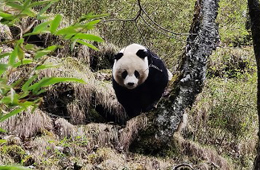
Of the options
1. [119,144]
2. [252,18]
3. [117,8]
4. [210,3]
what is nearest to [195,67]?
[210,3]

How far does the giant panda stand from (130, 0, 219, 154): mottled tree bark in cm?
61

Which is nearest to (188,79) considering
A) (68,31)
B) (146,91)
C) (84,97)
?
(146,91)

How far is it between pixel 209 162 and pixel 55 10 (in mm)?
4503

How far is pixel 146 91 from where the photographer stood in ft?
18.9

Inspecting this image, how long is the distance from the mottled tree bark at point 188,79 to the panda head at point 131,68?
2.31 ft

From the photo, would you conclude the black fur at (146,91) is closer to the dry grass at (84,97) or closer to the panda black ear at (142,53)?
the panda black ear at (142,53)

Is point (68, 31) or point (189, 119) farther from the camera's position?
point (189, 119)

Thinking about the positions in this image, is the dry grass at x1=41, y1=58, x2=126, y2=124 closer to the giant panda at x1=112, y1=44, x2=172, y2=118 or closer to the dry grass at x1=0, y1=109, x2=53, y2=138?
the giant panda at x1=112, y1=44, x2=172, y2=118

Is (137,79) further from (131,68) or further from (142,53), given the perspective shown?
(142,53)

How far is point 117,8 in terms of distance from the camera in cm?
818

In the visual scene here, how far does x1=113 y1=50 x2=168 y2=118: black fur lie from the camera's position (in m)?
5.55

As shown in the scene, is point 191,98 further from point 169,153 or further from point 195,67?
point 169,153

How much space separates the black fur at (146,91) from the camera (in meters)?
5.55

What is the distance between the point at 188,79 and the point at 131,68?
1.04 metres
